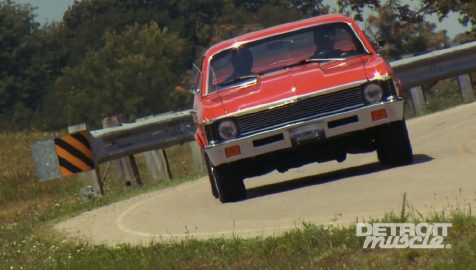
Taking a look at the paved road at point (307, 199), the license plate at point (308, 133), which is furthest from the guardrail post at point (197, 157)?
the license plate at point (308, 133)

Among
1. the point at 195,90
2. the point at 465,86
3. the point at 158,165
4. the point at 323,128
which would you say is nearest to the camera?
the point at 323,128

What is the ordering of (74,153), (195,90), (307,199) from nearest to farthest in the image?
(307,199) < (195,90) < (74,153)

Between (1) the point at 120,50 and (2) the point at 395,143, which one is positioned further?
(1) the point at 120,50

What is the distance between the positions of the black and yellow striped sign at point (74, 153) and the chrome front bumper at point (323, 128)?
5.81 metres

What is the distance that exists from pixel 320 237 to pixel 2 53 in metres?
112

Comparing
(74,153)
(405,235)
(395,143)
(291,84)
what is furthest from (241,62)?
(405,235)

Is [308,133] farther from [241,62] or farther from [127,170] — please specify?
[127,170]

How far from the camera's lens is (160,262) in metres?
9.49

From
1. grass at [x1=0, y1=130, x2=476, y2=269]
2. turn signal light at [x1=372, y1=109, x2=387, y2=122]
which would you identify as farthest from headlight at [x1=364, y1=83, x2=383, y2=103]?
grass at [x1=0, y1=130, x2=476, y2=269]

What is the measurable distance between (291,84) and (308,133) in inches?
21.4

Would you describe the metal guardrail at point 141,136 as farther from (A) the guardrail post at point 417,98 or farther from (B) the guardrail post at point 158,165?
(A) the guardrail post at point 417,98

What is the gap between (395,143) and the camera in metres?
13.1

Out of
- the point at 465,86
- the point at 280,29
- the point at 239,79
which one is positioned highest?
the point at 280,29

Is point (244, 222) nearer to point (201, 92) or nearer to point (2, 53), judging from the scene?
point (201, 92)
